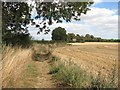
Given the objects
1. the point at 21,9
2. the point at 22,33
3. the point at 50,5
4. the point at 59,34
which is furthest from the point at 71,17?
the point at 59,34

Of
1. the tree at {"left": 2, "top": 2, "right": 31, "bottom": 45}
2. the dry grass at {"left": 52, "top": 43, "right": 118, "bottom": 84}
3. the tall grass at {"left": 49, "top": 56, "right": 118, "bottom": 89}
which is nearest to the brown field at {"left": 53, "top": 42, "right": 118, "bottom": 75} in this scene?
the dry grass at {"left": 52, "top": 43, "right": 118, "bottom": 84}

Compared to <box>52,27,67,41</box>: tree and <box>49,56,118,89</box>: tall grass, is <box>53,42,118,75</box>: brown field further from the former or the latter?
<box>52,27,67,41</box>: tree

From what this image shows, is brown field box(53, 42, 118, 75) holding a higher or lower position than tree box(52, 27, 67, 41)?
lower

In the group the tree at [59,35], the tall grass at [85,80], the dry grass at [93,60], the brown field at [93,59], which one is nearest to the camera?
the tall grass at [85,80]

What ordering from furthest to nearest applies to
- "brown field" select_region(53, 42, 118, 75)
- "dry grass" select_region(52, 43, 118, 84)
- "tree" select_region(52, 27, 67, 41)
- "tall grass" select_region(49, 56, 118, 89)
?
1. "tree" select_region(52, 27, 67, 41)
2. "brown field" select_region(53, 42, 118, 75)
3. "dry grass" select_region(52, 43, 118, 84)
4. "tall grass" select_region(49, 56, 118, 89)

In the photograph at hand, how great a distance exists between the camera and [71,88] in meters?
4.92

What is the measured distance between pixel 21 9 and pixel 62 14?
3.07 meters

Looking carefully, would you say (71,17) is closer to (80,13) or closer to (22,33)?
(80,13)

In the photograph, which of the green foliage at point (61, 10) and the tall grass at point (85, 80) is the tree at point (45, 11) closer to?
the green foliage at point (61, 10)

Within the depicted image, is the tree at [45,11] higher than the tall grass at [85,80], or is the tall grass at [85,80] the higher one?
the tree at [45,11]

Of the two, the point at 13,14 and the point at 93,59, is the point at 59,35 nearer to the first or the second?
the point at 93,59

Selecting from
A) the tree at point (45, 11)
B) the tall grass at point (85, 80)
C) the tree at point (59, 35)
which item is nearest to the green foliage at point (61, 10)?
the tree at point (45, 11)

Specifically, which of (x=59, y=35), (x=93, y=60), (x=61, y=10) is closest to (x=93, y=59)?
(x=93, y=60)

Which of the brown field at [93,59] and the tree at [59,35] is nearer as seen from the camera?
the brown field at [93,59]
